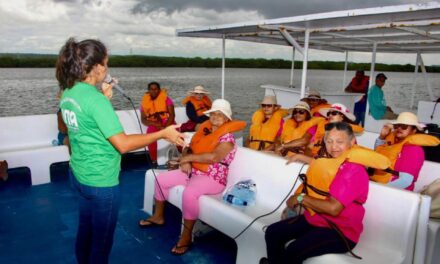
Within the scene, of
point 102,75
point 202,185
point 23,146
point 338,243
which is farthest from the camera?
point 23,146

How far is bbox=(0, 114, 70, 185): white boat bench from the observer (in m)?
4.34

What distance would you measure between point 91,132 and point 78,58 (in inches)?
13.4

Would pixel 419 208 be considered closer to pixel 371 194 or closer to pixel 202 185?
pixel 371 194

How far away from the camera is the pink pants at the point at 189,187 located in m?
2.95

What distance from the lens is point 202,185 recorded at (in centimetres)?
306

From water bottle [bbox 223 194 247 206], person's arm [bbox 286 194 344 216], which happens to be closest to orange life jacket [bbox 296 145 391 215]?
person's arm [bbox 286 194 344 216]

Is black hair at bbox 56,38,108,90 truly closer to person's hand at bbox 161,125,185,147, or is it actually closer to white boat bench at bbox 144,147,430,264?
person's hand at bbox 161,125,185,147

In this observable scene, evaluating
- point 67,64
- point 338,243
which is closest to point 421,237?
point 338,243

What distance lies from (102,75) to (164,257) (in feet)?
5.52

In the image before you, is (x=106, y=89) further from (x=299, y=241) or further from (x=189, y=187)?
(x=299, y=241)

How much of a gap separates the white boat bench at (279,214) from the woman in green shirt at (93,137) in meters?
1.10

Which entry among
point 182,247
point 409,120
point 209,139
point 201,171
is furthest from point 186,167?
point 409,120

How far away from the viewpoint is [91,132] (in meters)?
1.66

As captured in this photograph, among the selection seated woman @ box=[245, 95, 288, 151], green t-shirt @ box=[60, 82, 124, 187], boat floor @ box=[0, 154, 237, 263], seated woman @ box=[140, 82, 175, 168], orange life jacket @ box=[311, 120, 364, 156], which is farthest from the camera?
seated woman @ box=[140, 82, 175, 168]
